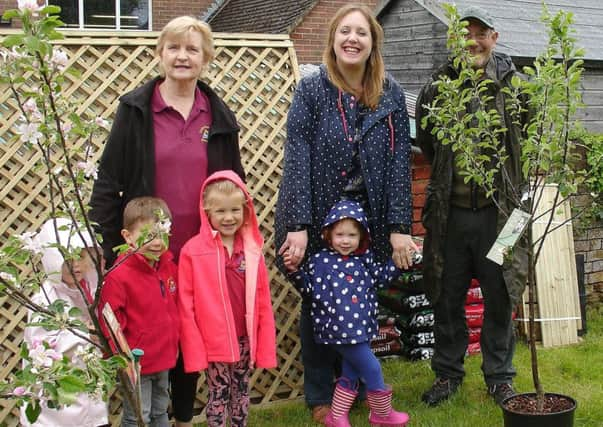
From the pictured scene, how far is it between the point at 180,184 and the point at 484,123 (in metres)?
1.37

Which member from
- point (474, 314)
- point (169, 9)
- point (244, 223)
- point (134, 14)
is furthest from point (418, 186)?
point (134, 14)

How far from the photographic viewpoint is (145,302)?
3182 mm

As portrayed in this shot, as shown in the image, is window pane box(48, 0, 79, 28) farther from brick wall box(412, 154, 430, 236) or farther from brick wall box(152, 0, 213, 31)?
brick wall box(412, 154, 430, 236)

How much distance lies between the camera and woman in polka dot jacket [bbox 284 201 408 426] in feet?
12.3

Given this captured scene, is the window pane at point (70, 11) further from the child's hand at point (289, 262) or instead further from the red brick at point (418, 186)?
the child's hand at point (289, 262)

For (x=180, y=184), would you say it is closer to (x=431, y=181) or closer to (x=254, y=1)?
(x=431, y=181)

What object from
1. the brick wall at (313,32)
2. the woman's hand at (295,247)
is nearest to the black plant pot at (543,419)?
the woman's hand at (295,247)

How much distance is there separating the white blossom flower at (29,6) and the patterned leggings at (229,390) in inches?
77.6

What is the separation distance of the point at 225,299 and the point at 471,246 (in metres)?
1.48

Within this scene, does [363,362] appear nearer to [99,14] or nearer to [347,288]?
[347,288]

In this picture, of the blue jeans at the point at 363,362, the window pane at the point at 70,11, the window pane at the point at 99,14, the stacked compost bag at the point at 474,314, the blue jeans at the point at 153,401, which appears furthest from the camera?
the window pane at the point at 99,14

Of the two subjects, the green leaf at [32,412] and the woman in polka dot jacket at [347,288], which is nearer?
the green leaf at [32,412]

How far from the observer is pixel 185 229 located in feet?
11.4

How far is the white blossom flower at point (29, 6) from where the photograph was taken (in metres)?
1.90
